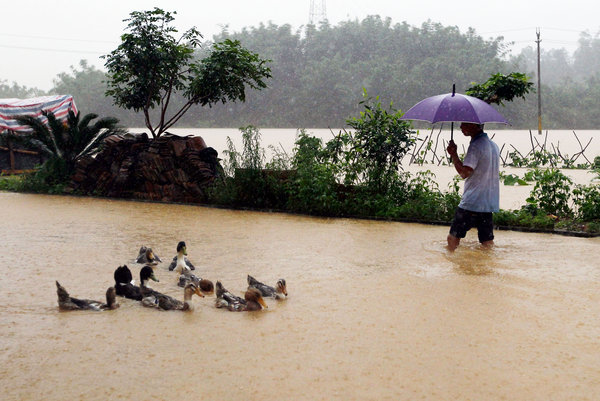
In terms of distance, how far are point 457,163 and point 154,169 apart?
7.43 m

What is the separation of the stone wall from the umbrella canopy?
580cm

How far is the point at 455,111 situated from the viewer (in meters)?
7.50

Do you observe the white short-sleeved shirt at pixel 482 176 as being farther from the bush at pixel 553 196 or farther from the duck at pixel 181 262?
the duck at pixel 181 262

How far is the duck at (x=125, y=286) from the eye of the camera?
5582mm

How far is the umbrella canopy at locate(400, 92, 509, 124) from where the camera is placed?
24.3ft

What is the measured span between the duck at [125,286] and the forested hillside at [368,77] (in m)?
37.8

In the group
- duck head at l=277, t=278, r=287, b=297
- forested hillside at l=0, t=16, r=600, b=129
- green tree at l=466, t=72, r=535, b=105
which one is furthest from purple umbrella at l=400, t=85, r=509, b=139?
forested hillside at l=0, t=16, r=600, b=129

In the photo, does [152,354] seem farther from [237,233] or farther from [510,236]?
[510,236]

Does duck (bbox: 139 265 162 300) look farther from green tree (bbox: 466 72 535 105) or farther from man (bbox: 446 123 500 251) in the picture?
green tree (bbox: 466 72 535 105)

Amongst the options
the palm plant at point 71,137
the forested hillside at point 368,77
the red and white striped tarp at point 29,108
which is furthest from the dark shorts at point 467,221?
the forested hillside at point 368,77

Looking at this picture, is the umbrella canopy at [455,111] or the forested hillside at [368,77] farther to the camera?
the forested hillside at [368,77]

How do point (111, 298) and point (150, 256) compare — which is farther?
point (150, 256)

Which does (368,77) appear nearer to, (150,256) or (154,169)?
(154,169)

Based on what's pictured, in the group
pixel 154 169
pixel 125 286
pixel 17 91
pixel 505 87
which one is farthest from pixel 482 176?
pixel 17 91
